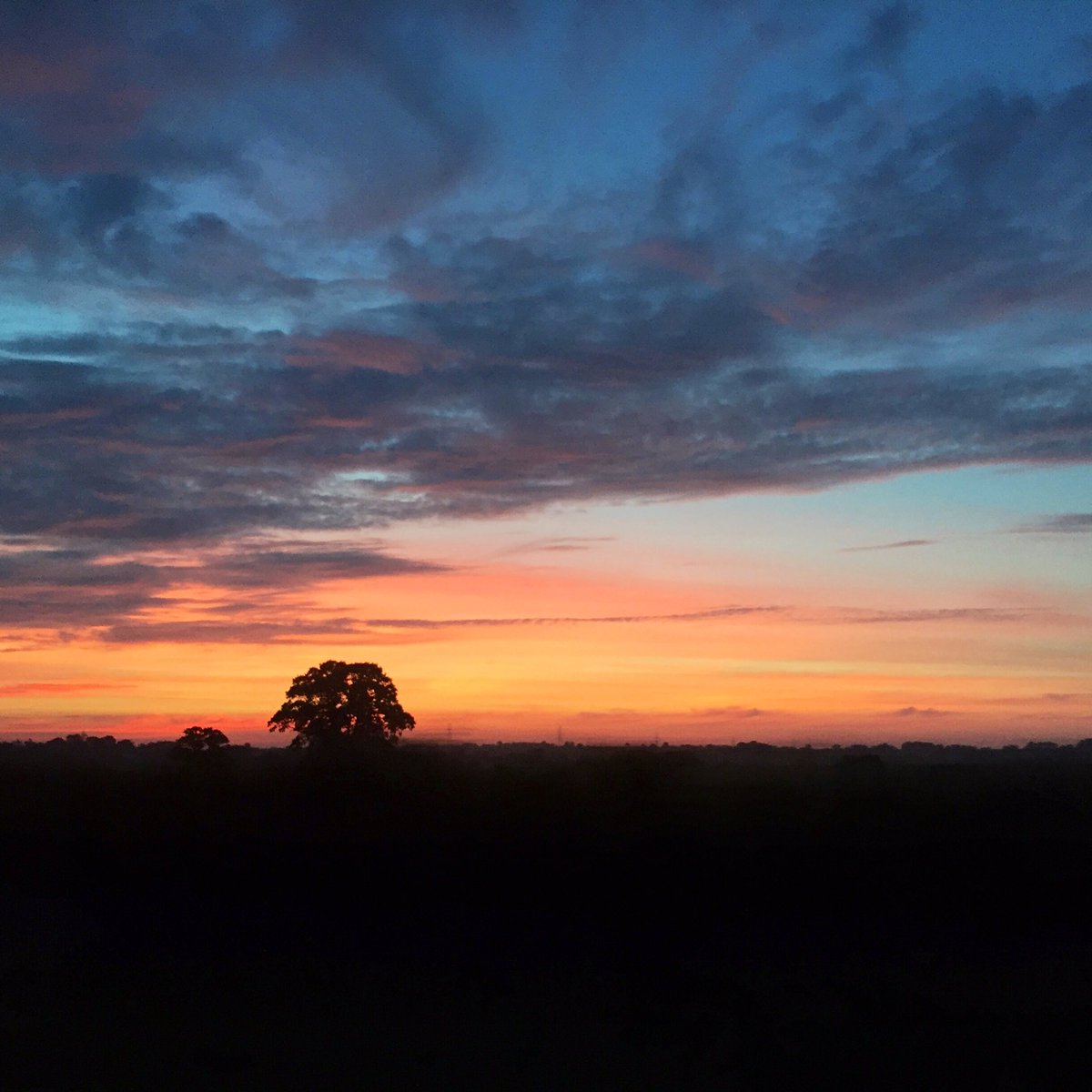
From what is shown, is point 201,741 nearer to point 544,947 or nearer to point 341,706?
point 341,706

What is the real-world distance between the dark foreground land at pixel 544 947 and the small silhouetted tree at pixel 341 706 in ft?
96.3

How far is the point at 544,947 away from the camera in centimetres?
1933

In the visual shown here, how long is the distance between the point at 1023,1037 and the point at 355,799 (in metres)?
24.7

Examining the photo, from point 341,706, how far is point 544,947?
47.1m

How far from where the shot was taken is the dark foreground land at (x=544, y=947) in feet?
47.0

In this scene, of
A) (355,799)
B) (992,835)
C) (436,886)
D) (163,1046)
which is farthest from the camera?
(355,799)

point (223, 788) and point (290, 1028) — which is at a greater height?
point (223, 788)

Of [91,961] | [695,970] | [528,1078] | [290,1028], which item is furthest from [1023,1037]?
[91,961]

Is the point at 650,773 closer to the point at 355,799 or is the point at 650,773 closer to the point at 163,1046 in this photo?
the point at 355,799

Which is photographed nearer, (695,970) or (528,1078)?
(528,1078)

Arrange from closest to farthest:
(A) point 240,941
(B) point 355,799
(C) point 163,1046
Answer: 1. (C) point 163,1046
2. (A) point 240,941
3. (B) point 355,799

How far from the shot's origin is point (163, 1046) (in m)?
14.7

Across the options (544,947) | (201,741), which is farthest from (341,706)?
(544,947)

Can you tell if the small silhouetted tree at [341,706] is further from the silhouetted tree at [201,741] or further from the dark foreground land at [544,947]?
the dark foreground land at [544,947]
